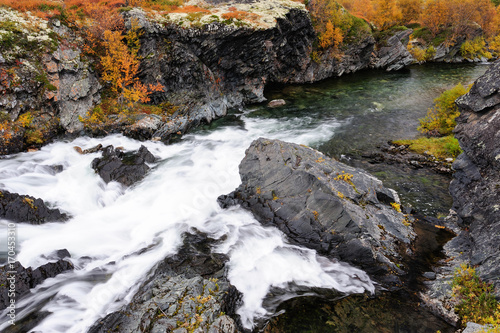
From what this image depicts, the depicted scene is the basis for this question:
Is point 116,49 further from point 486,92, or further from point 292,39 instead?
point 486,92

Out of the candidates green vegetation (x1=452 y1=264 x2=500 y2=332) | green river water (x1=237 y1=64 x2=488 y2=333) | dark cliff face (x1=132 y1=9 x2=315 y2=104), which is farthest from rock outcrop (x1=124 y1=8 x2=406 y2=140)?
green vegetation (x1=452 y1=264 x2=500 y2=332)

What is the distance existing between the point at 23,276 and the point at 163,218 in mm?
6333

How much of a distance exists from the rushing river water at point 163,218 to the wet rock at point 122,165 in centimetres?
57

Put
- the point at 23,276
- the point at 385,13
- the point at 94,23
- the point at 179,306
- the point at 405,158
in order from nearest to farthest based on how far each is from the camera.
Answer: the point at 179,306, the point at 23,276, the point at 405,158, the point at 94,23, the point at 385,13

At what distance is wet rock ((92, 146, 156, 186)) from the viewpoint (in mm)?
18609

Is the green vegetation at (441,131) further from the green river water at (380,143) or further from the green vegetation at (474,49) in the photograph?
the green vegetation at (474,49)

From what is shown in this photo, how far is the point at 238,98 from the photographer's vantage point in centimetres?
3575

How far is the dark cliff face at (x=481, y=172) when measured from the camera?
10.6m

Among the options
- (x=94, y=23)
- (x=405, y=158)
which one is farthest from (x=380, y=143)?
(x=94, y=23)

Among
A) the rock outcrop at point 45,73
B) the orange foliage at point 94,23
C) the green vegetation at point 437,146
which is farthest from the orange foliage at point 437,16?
the rock outcrop at point 45,73

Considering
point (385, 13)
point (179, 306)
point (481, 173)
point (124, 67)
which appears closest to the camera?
point (179, 306)

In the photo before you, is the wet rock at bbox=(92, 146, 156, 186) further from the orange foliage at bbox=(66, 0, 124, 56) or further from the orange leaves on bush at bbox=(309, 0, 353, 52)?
the orange leaves on bush at bbox=(309, 0, 353, 52)

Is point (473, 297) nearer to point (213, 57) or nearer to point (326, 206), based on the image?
point (326, 206)

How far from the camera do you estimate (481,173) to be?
1244cm
